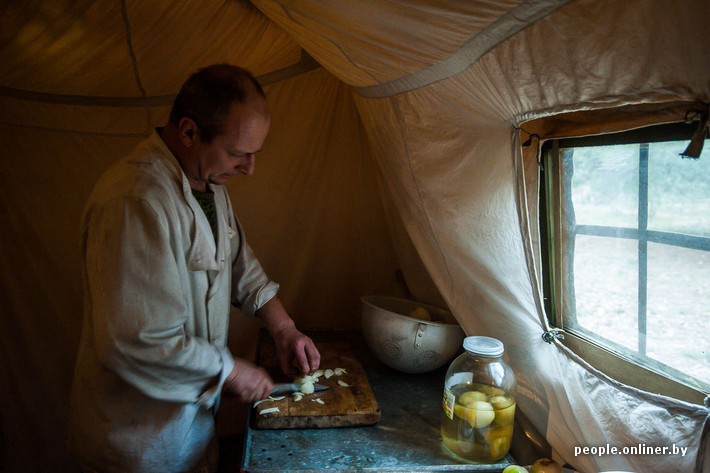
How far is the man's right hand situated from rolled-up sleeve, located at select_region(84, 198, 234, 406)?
0.12 m

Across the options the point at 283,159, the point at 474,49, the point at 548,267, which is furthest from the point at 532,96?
the point at 283,159

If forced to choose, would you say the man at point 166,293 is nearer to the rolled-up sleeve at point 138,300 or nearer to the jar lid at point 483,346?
the rolled-up sleeve at point 138,300

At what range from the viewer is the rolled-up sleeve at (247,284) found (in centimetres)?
160

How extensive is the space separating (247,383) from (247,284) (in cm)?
44

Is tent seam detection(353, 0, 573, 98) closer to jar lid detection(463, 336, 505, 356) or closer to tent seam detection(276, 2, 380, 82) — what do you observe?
tent seam detection(276, 2, 380, 82)

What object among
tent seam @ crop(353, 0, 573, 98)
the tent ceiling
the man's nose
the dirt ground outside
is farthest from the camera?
the tent ceiling

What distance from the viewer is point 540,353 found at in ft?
3.88

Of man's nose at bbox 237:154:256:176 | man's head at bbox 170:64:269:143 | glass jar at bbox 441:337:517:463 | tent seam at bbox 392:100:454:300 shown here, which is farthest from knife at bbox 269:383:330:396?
man's head at bbox 170:64:269:143

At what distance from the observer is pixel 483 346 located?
3.75ft

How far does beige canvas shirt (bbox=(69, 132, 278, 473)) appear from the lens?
107 cm

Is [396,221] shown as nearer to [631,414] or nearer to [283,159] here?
[283,159]

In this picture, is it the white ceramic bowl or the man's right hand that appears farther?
the white ceramic bowl

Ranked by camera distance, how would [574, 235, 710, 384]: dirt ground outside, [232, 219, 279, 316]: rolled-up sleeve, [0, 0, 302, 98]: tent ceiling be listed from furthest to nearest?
[0, 0, 302, 98]: tent ceiling < [232, 219, 279, 316]: rolled-up sleeve < [574, 235, 710, 384]: dirt ground outside

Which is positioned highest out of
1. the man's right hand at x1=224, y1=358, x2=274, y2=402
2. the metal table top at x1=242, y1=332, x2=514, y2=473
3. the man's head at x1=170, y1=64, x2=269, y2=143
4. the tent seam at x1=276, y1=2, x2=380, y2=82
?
the tent seam at x1=276, y1=2, x2=380, y2=82
